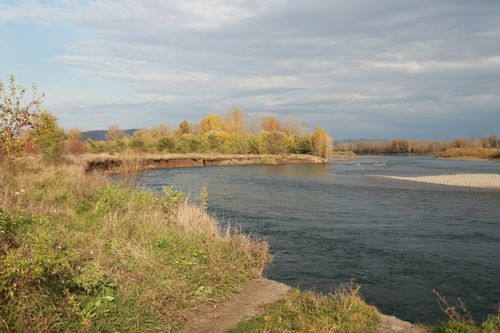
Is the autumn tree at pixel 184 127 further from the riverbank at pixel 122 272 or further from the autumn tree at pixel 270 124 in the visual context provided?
the riverbank at pixel 122 272

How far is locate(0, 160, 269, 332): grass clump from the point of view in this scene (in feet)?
21.0

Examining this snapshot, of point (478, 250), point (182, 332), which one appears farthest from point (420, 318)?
point (478, 250)

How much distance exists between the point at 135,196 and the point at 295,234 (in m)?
7.15

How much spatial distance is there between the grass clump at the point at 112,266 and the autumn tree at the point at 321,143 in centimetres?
9089

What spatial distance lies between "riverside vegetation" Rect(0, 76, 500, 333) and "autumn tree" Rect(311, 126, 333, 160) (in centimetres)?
9214

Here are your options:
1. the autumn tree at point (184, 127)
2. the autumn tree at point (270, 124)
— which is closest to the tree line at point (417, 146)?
the autumn tree at point (270, 124)

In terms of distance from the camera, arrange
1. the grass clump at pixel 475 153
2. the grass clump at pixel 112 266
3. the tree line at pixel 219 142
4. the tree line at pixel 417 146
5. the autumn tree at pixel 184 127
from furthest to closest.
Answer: the tree line at pixel 417 146, the autumn tree at pixel 184 127, the grass clump at pixel 475 153, the tree line at pixel 219 142, the grass clump at pixel 112 266

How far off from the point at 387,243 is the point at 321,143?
87984 millimetres

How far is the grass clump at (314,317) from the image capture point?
7414 millimetres

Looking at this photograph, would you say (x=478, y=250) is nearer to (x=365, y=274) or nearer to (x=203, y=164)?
(x=365, y=274)

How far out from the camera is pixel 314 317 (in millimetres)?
7816

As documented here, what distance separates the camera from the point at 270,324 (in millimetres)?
7555

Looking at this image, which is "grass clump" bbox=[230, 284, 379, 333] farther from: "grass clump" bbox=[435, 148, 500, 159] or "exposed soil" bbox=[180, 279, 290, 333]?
"grass clump" bbox=[435, 148, 500, 159]

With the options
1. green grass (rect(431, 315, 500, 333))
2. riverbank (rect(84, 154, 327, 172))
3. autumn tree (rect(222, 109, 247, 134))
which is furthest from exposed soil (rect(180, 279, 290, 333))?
autumn tree (rect(222, 109, 247, 134))
